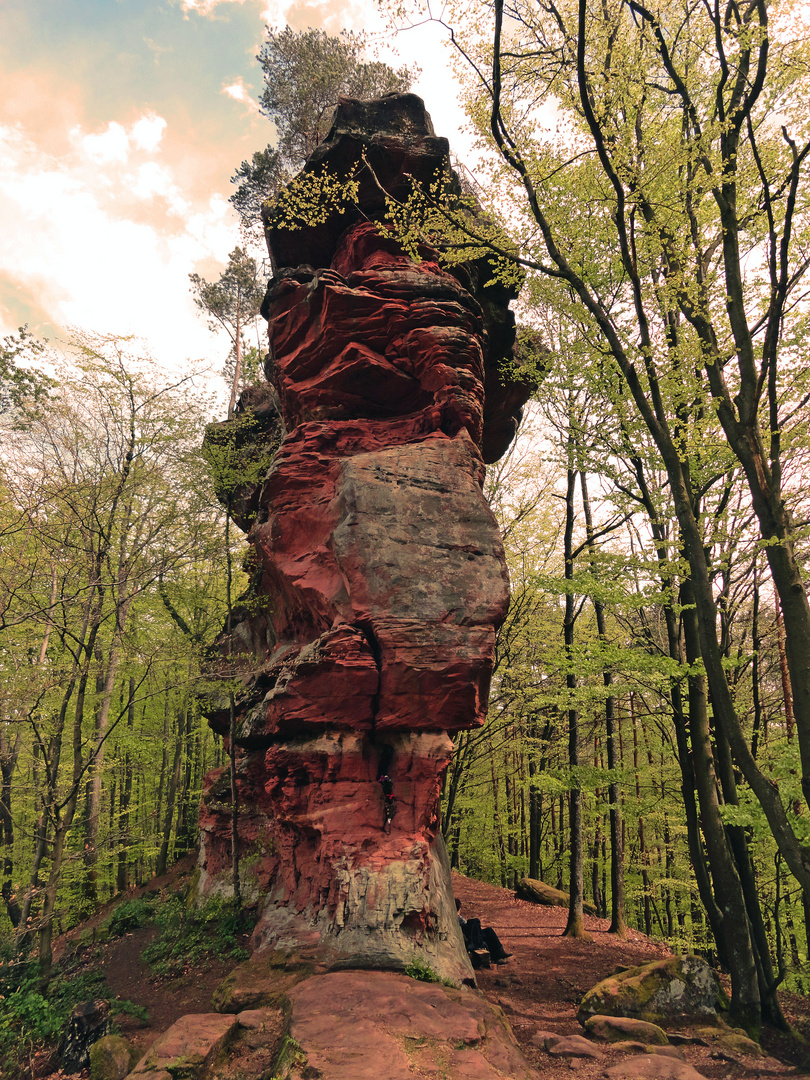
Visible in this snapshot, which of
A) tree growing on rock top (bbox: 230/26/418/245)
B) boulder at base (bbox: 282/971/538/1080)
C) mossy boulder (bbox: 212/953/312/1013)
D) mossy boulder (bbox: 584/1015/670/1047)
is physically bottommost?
mossy boulder (bbox: 584/1015/670/1047)

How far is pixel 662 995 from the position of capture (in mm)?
8102

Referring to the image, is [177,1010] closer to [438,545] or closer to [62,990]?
[62,990]

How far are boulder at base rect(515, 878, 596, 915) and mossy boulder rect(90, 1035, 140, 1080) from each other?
39.4 feet

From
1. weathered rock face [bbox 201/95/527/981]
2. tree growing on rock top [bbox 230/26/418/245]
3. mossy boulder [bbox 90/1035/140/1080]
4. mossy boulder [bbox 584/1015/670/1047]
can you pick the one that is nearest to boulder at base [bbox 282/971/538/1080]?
weathered rock face [bbox 201/95/527/981]

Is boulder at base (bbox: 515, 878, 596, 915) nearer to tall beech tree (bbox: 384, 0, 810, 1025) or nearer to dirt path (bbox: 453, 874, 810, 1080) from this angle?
dirt path (bbox: 453, 874, 810, 1080)

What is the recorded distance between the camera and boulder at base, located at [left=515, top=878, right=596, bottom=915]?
51.8 feet

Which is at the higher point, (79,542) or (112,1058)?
(79,542)

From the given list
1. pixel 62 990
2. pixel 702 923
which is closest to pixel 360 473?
pixel 62 990

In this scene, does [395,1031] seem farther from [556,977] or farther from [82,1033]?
[556,977]

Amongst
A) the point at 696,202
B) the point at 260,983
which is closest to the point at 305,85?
the point at 696,202

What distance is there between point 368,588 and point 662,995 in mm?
7564

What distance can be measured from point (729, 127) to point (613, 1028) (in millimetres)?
11070

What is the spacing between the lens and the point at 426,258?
39.7 ft

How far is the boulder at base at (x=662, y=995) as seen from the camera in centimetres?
793
